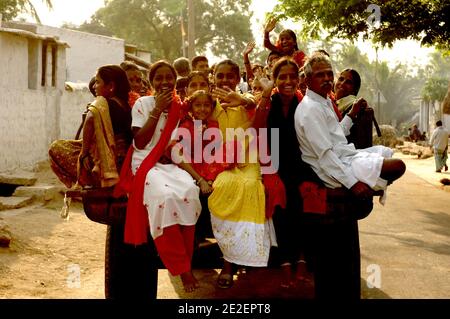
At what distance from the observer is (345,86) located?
→ 16.4 feet

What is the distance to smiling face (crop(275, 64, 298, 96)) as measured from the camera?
387 centimetres

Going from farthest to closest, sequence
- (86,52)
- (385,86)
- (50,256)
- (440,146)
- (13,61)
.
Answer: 1. (385,86)
2. (86,52)
3. (440,146)
4. (13,61)
5. (50,256)

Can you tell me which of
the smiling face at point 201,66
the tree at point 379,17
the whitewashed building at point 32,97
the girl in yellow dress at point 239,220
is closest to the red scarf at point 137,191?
the girl in yellow dress at point 239,220

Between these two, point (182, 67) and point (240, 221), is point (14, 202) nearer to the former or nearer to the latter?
point (182, 67)

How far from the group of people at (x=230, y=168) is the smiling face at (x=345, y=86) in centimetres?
113

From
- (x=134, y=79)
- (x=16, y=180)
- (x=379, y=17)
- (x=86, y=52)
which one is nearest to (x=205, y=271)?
(x=134, y=79)

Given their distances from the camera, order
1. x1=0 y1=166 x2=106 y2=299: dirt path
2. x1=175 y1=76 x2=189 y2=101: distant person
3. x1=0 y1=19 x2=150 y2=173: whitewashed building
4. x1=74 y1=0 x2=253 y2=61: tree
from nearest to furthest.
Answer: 1. x1=175 y1=76 x2=189 y2=101: distant person
2. x1=0 y1=166 x2=106 y2=299: dirt path
3. x1=0 y1=19 x2=150 y2=173: whitewashed building
4. x1=74 y1=0 x2=253 y2=61: tree

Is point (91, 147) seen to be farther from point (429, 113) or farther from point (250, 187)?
point (429, 113)

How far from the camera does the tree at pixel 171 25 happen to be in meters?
38.5

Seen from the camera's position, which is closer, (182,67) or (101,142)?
(101,142)

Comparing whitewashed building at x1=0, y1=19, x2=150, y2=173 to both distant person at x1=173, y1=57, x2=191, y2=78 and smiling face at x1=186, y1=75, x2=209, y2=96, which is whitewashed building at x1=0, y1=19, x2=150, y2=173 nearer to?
distant person at x1=173, y1=57, x2=191, y2=78

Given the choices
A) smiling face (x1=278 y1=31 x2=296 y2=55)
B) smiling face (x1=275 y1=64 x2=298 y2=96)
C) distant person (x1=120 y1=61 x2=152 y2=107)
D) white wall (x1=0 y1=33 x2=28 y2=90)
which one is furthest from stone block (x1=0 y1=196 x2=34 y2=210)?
smiling face (x1=275 y1=64 x2=298 y2=96)

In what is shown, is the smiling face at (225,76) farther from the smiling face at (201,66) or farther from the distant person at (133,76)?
the smiling face at (201,66)

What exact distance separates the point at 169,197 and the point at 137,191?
229 mm
